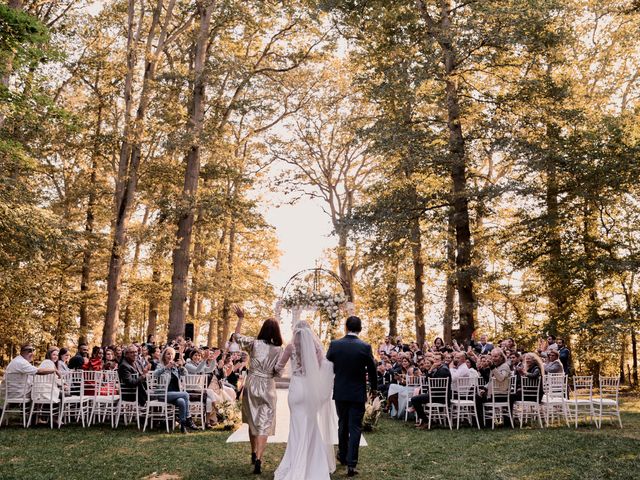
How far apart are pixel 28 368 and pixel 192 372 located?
3.10m

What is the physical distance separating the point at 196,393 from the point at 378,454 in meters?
4.29

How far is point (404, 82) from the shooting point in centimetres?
1691

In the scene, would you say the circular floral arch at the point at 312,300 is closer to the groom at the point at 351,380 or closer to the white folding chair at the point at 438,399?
the white folding chair at the point at 438,399

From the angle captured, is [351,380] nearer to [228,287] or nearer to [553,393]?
[553,393]

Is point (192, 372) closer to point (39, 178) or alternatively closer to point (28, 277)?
point (28, 277)

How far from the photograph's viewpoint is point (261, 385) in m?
7.66

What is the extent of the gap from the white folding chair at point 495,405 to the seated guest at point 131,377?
6.25 meters

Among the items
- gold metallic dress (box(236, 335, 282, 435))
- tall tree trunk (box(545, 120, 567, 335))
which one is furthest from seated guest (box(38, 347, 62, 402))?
tall tree trunk (box(545, 120, 567, 335))

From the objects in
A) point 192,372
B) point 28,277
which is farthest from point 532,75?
point 28,277

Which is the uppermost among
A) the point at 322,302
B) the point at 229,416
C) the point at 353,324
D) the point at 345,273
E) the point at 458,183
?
the point at 458,183

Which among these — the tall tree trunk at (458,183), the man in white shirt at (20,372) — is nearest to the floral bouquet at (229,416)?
the man in white shirt at (20,372)

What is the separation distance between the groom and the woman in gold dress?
721 mm

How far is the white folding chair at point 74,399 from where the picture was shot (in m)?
11.1

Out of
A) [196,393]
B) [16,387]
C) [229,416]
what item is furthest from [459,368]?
[16,387]
